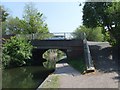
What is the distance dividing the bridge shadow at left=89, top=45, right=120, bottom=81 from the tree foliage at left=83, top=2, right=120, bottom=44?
155 cm

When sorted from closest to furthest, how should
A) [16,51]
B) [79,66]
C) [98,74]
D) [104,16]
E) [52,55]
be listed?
[98,74]
[79,66]
[104,16]
[16,51]
[52,55]

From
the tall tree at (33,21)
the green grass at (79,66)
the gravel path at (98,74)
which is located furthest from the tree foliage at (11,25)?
the green grass at (79,66)

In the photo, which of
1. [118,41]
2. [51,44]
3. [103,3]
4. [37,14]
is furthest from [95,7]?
[37,14]

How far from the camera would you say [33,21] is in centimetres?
5769

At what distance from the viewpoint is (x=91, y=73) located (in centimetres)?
2325

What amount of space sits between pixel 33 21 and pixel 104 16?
25.1 m

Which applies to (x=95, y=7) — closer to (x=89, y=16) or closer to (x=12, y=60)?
(x=89, y=16)

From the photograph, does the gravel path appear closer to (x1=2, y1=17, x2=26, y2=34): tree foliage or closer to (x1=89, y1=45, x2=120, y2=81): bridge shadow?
(x1=89, y1=45, x2=120, y2=81): bridge shadow

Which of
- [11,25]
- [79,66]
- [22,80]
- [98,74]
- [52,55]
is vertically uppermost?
[11,25]

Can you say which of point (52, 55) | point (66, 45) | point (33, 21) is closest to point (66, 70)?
point (66, 45)

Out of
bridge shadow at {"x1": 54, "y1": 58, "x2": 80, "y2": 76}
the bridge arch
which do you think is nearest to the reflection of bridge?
bridge shadow at {"x1": 54, "y1": 58, "x2": 80, "y2": 76}

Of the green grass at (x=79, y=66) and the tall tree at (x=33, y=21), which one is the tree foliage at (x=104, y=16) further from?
the tall tree at (x=33, y=21)

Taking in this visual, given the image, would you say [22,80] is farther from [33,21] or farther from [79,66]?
[33,21]

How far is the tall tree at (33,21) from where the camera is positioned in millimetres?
57656
